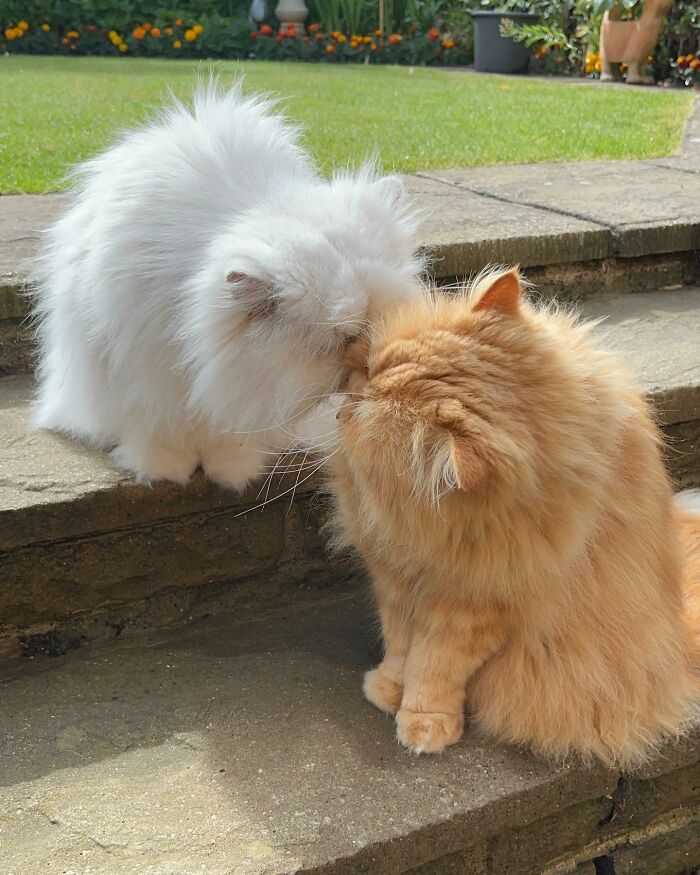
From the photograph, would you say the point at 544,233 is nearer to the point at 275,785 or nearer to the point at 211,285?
the point at 211,285

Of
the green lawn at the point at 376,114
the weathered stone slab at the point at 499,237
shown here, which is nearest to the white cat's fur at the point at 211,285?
the weathered stone slab at the point at 499,237

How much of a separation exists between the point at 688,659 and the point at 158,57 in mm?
9893

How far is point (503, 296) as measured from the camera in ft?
5.12

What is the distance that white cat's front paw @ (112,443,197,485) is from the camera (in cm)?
204

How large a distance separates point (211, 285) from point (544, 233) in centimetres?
146

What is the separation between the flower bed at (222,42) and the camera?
10.3 m

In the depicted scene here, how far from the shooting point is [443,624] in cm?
168

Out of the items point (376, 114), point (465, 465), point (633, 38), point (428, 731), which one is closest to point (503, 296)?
point (465, 465)

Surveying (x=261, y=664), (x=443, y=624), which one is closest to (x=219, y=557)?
(x=261, y=664)

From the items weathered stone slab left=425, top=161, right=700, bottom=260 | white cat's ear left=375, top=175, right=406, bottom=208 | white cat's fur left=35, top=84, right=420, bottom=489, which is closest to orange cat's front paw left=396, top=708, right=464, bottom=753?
white cat's fur left=35, top=84, right=420, bottom=489

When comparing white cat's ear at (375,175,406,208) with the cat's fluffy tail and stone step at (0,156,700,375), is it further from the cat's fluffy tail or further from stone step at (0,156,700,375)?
the cat's fluffy tail

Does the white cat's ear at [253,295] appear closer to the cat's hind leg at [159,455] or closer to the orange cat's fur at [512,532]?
the orange cat's fur at [512,532]

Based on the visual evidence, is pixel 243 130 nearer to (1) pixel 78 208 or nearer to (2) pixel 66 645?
(1) pixel 78 208

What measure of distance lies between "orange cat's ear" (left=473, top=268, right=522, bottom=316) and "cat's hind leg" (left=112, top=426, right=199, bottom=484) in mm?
758
